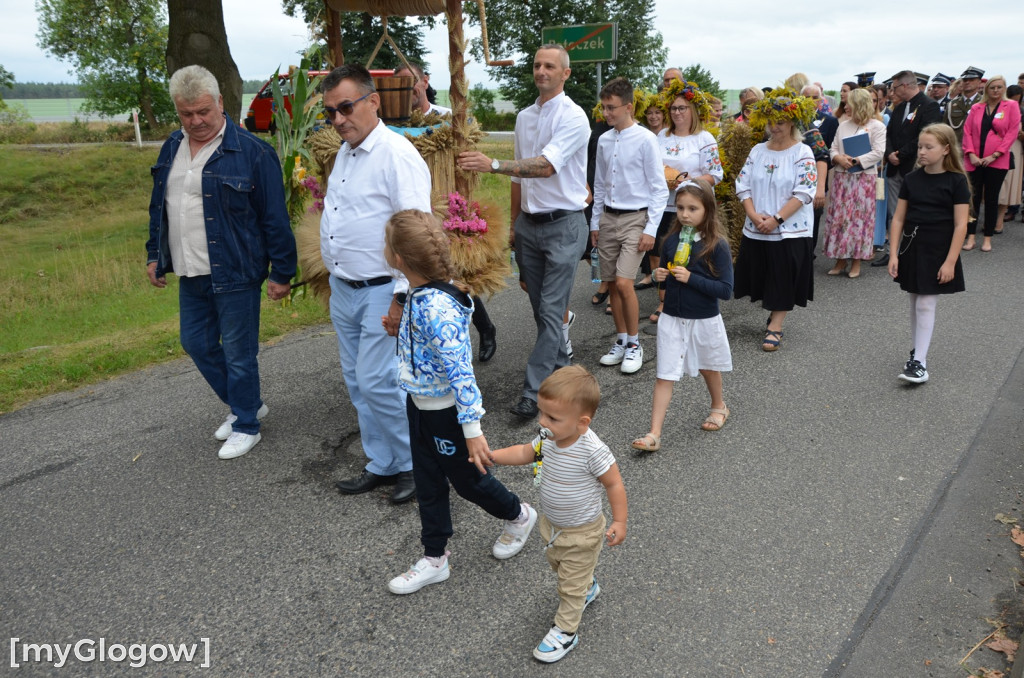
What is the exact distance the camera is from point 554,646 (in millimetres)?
2832

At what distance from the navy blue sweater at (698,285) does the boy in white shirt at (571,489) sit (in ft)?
6.51

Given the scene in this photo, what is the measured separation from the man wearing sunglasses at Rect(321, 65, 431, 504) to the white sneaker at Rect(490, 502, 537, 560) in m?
0.70

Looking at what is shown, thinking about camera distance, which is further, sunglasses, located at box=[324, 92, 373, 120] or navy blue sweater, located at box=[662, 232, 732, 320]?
navy blue sweater, located at box=[662, 232, 732, 320]

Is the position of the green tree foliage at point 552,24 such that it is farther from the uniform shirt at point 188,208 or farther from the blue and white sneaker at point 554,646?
the blue and white sneaker at point 554,646

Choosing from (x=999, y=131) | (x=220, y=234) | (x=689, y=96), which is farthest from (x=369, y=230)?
(x=999, y=131)

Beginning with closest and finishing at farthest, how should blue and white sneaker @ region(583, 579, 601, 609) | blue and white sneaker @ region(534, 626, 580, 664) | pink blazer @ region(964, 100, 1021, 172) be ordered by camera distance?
blue and white sneaker @ region(534, 626, 580, 664), blue and white sneaker @ region(583, 579, 601, 609), pink blazer @ region(964, 100, 1021, 172)

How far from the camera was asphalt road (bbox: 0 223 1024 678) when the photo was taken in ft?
9.56

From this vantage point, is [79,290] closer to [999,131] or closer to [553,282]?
[553,282]

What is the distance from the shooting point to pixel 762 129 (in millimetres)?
6809

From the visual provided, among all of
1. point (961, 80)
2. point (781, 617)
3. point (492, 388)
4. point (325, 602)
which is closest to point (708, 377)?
point (492, 388)

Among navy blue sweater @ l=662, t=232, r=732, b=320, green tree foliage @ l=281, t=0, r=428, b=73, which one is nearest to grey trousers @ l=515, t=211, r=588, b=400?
navy blue sweater @ l=662, t=232, r=732, b=320

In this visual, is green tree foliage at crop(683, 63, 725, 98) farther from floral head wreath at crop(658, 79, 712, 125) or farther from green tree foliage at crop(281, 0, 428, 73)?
floral head wreath at crop(658, 79, 712, 125)

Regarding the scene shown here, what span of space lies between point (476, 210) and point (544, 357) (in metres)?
1.05

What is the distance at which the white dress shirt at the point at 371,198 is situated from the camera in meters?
3.83
